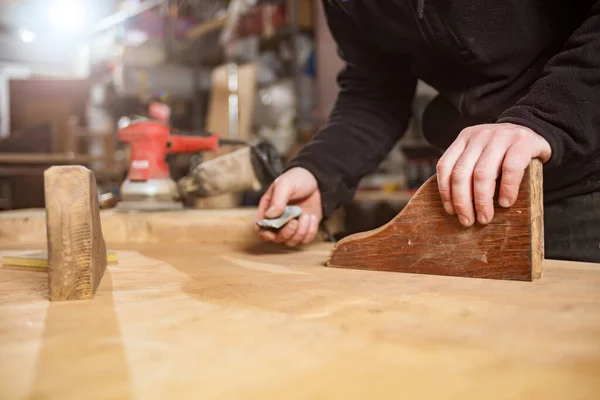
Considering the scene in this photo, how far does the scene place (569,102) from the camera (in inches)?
31.7

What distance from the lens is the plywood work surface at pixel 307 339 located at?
395mm

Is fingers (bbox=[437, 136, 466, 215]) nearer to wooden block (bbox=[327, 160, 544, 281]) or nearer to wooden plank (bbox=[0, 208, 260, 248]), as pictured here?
wooden block (bbox=[327, 160, 544, 281])

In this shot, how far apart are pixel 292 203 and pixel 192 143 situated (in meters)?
0.86

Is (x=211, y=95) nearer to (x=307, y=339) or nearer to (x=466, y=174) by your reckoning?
(x=466, y=174)

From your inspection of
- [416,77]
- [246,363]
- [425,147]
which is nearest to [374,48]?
[416,77]

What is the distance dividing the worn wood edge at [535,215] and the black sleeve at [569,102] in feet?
0.15

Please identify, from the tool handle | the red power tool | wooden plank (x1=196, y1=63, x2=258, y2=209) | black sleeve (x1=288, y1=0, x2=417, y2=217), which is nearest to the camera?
black sleeve (x1=288, y1=0, x2=417, y2=217)

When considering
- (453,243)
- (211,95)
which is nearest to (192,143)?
(453,243)

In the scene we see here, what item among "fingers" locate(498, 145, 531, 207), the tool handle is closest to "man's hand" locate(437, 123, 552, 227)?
"fingers" locate(498, 145, 531, 207)

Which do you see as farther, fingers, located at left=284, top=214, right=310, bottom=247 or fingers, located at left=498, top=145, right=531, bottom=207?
fingers, located at left=284, top=214, right=310, bottom=247

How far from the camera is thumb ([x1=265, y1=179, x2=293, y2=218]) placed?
113cm

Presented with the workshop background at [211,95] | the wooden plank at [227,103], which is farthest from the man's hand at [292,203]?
the wooden plank at [227,103]

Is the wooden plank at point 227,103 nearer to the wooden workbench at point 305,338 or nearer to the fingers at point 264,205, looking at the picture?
the fingers at point 264,205

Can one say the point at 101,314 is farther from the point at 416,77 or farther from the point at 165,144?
the point at 165,144
